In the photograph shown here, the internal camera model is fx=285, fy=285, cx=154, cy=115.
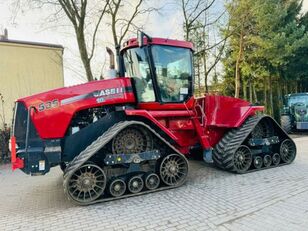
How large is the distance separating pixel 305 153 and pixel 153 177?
5.39 metres

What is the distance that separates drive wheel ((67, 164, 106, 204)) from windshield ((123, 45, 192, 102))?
1642 mm

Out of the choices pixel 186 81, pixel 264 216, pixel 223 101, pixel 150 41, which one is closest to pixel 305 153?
pixel 223 101

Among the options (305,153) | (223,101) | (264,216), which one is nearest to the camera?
(264,216)

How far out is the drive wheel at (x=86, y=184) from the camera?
14.5ft

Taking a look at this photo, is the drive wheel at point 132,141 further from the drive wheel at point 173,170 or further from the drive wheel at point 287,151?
the drive wheel at point 287,151

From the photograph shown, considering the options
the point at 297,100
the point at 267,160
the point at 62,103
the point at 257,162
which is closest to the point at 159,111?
the point at 62,103

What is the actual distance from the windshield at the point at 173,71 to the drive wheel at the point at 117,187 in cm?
179

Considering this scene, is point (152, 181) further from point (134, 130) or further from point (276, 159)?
point (276, 159)

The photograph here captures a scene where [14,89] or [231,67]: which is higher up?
[231,67]

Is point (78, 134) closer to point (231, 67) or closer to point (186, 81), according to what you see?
point (186, 81)

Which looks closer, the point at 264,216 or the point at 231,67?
the point at 264,216

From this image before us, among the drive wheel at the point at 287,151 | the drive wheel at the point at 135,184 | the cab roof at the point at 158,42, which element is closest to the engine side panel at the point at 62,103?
the cab roof at the point at 158,42

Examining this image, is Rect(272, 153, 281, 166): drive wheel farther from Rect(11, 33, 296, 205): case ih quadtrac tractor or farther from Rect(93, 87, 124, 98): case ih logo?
Rect(93, 87, 124, 98): case ih logo

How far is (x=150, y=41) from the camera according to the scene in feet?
17.4
